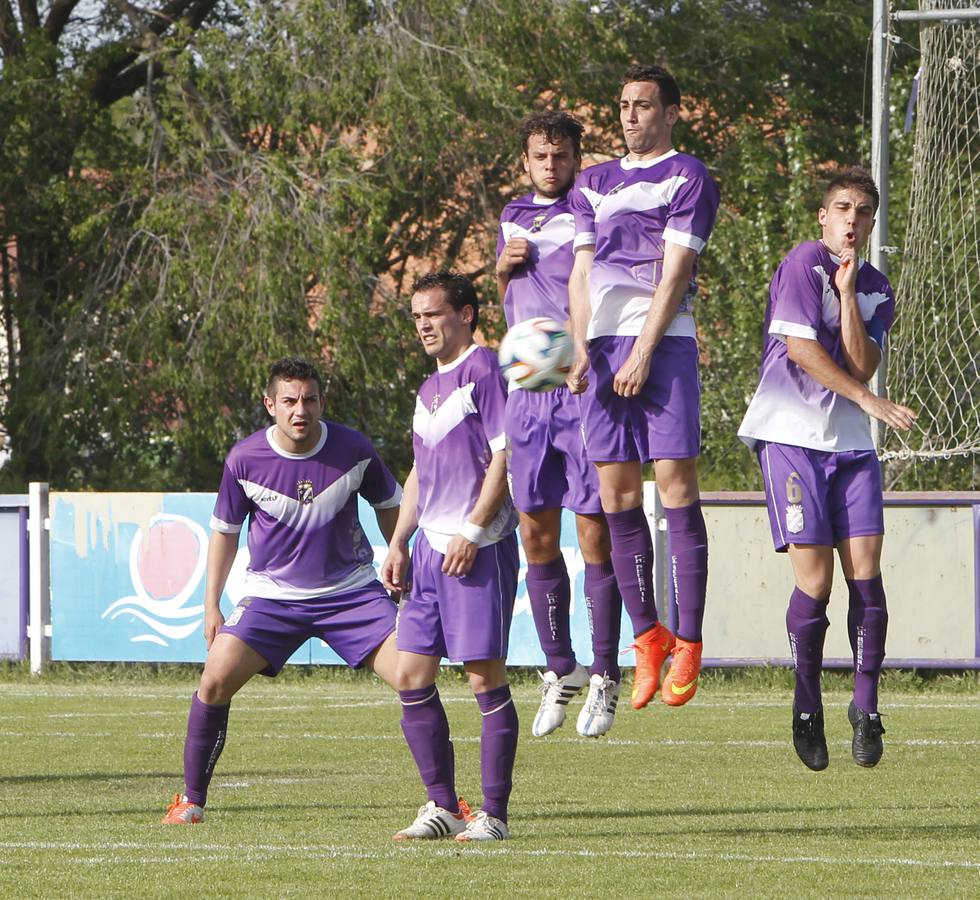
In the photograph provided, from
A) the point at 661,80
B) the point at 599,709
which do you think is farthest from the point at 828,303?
the point at 599,709

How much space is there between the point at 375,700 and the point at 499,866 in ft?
27.5

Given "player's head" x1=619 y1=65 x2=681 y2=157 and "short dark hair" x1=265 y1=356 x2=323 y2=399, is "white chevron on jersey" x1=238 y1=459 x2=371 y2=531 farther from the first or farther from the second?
"player's head" x1=619 y1=65 x2=681 y2=157

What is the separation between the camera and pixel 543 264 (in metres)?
8.30

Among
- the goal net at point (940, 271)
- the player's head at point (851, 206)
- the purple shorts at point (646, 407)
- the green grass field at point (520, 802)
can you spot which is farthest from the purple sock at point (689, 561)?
the goal net at point (940, 271)

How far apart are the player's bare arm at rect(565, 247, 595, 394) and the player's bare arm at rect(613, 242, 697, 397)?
6.5 inches

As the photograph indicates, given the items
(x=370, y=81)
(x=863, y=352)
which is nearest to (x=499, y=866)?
(x=863, y=352)

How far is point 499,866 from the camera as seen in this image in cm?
757

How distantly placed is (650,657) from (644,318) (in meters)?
1.39

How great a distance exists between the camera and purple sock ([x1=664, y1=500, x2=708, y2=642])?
8086mm

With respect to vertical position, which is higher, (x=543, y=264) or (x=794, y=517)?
(x=543, y=264)

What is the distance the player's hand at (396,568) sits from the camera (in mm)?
8586

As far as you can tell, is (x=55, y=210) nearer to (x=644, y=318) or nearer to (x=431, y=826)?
(x=431, y=826)

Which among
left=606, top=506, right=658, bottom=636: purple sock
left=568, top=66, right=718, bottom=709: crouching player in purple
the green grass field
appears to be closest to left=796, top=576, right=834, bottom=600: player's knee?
left=568, top=66, right=718, bottom=709: crouching player in purple

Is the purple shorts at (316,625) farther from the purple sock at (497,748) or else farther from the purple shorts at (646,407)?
the purple shorts at (646,407)
